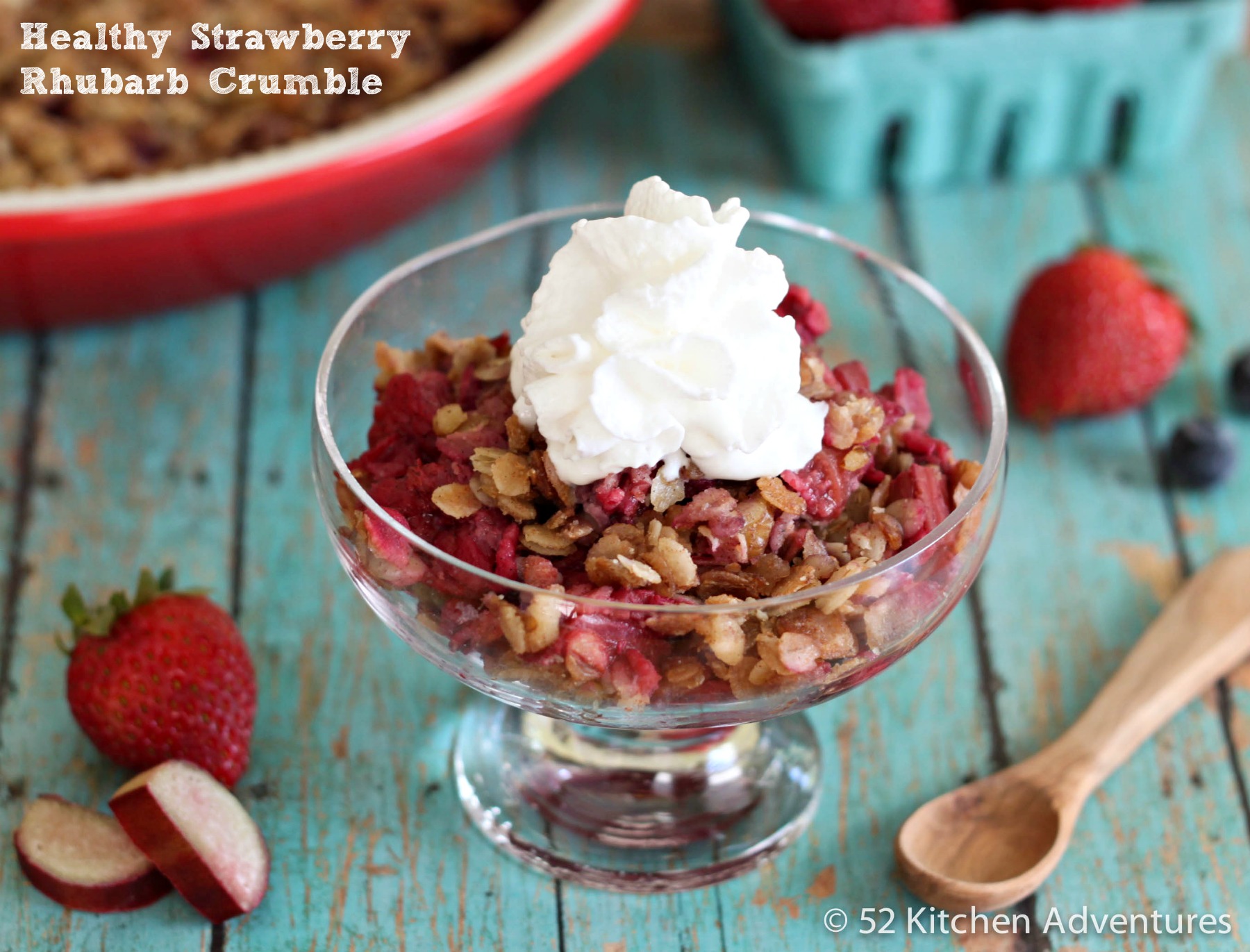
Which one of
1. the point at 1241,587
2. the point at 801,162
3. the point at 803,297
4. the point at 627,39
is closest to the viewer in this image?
the point at 803,297

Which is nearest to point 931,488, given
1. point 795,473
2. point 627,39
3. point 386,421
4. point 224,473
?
point 795,473

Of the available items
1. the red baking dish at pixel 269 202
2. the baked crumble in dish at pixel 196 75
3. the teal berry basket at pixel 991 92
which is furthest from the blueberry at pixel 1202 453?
the baked crumble in dish at pixel 196 75

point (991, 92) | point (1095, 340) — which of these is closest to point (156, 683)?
point (1095, 340)

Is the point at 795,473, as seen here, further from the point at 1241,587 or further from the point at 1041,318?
the point at 1041,318

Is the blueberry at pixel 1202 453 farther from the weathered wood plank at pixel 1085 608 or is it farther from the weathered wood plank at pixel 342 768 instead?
the weathered wood plank at pixel 342 768

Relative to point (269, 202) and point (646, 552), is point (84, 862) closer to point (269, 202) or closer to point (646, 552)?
point (646, 552)

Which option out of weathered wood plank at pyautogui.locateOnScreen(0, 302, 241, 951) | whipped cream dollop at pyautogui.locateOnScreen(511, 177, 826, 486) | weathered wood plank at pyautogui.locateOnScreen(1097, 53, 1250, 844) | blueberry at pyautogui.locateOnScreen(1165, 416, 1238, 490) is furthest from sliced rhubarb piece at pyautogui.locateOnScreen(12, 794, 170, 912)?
blueberry at pyautogui.locateOnScreen(1165, 416, 1238, 490)

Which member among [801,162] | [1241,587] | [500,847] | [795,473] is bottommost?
[500,847]
